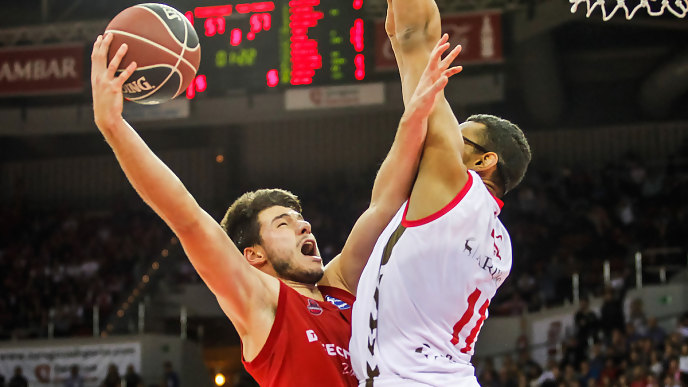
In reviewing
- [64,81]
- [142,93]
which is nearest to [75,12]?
[64,81]

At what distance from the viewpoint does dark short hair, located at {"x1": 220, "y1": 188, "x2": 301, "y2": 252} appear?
3672 millimetres

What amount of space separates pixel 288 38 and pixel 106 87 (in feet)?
24.2

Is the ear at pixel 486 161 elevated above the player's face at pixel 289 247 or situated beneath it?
elevated above

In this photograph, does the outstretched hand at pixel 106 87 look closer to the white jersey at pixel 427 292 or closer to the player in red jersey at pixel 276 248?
the player in red jersey at pixel 276 248

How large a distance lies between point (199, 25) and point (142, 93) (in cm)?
707

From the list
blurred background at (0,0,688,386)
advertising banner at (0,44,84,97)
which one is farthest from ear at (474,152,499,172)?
advertising banner at (0,44,84,97)

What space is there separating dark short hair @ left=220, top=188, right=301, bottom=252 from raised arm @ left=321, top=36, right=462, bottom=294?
0.34 m

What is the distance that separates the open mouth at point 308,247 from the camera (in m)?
3.63

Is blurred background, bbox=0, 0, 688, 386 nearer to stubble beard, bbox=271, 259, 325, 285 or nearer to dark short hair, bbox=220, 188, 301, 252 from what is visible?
dark short hair, bbox=220, 188, 301, 252

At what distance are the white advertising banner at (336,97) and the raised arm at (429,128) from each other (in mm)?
8166

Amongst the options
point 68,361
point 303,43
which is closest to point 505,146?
point 303,43

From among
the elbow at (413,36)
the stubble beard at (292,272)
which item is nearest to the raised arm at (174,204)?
the stubble beard at (292,272)

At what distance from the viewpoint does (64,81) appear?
12.8m

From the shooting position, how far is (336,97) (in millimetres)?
11836
